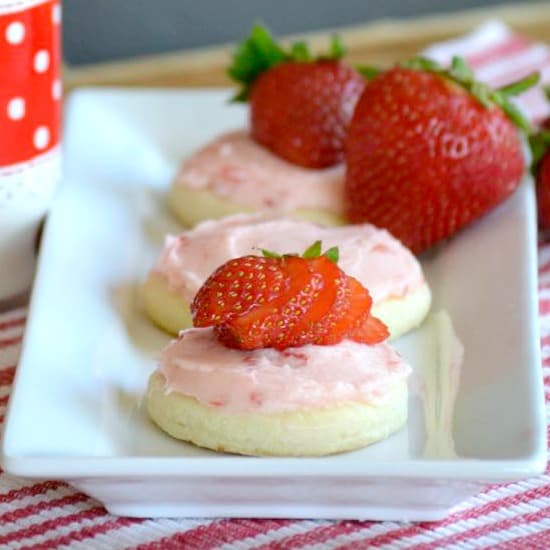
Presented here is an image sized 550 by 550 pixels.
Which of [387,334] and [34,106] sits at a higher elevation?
[34,106]

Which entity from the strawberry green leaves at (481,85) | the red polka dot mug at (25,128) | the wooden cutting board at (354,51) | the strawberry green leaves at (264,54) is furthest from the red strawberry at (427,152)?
the wooden cutting board at (354,51)

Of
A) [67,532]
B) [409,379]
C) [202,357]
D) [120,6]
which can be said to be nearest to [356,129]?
[409,379]

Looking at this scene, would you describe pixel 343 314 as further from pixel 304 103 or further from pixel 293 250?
pixel 304 103

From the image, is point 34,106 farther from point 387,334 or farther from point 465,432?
point 465,432

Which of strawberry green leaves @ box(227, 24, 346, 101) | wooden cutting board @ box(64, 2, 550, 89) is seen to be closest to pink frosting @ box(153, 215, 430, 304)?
strawberry green leaves @ box(227, 24, 346, 101)

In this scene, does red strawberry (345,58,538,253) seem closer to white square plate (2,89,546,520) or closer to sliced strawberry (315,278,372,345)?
white square plate (2,89,546,520)

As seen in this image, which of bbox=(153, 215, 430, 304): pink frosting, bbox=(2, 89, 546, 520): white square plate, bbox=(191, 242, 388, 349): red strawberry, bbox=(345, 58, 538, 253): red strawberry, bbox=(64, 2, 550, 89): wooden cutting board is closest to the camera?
bbox=(2, 89, 546, 520): white square plate
